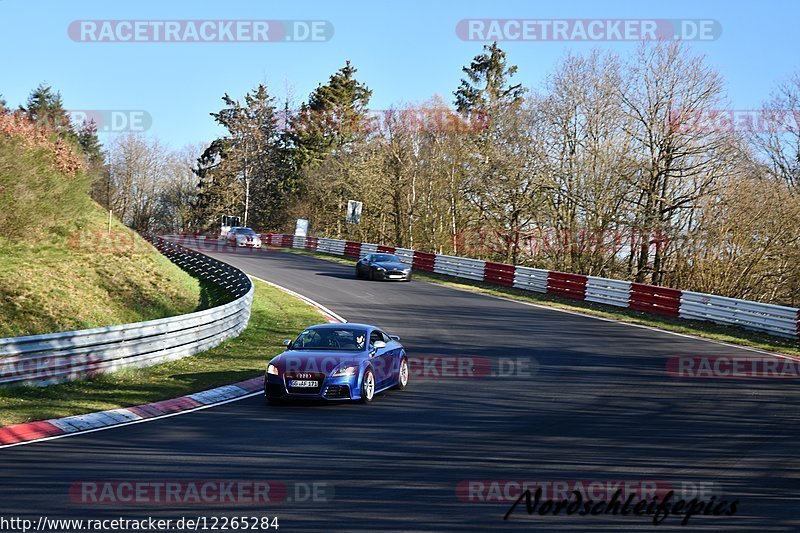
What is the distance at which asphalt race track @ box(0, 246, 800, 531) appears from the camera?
24.8 feet

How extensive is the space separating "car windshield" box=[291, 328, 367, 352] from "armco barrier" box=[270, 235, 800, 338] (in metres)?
14.0

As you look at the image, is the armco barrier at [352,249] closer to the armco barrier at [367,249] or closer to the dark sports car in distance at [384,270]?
the armco barrier at [367,249]

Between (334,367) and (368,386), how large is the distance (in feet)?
2.41

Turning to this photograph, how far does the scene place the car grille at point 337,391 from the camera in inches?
544

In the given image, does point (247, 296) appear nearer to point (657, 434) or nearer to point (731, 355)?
point (731, 355)

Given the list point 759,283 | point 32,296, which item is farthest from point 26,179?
point 759,283

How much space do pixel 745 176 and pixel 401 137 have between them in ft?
94.7

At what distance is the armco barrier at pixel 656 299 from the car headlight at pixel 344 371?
16579 millimetres

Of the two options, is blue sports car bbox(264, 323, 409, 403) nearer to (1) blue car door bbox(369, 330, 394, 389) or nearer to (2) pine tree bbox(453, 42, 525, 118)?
(1) blue car door bbox(369, 330, 394, 389)

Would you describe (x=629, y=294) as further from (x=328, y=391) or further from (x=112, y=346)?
(x=112, y=346)

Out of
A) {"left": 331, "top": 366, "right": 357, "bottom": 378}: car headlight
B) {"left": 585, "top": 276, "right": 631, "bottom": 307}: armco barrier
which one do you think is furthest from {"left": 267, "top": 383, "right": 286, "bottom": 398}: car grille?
{"left": 585, "top": 276, "right": 631, "bottom": 307}: armco barrier

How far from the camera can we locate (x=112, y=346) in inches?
639

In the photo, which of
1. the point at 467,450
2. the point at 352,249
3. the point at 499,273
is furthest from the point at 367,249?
the point at 467,450

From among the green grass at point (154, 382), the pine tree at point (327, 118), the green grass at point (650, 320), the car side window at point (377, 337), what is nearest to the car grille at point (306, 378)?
the car side window at point (377, 337)
